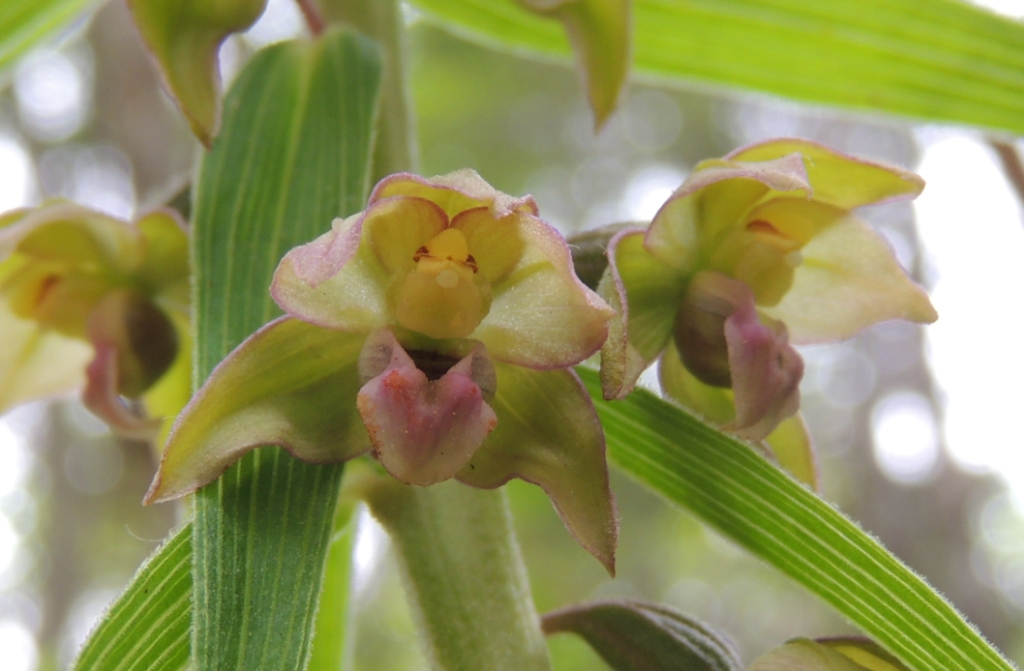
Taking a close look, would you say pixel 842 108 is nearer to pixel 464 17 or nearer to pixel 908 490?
pixel 464 17

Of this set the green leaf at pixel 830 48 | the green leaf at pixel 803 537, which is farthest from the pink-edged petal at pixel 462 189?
the green leaf at pixel 830 48

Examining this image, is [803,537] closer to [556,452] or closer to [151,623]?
[556,452]

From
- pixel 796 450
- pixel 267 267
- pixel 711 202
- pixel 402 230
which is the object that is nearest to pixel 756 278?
pixel 711 202

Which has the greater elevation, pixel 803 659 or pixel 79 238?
pixel 79 238

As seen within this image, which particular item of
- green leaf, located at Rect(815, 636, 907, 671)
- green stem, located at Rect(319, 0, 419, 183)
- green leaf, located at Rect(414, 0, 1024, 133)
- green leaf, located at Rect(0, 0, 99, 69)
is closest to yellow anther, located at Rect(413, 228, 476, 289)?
green stem, located at Rect(319, 0, 419, 183)

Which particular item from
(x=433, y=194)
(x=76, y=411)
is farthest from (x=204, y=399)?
(x=76, y=411)

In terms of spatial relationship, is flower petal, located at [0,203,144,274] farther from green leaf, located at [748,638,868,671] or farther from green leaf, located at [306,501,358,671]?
green leaf, located at [748,638,868,671]
